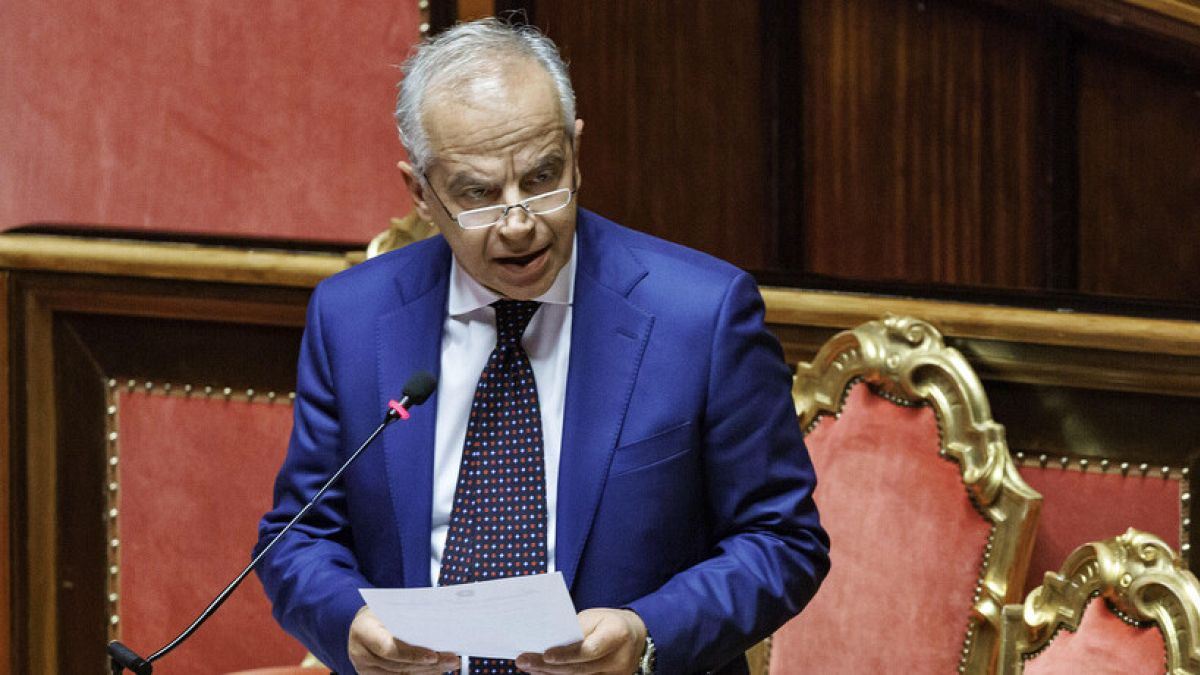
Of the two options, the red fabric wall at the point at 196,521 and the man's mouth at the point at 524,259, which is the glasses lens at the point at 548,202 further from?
the red fabric wall at the point at 196,521

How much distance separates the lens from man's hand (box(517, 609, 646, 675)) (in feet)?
5.26

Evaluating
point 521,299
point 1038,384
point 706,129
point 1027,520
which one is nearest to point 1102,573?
point 1027,520

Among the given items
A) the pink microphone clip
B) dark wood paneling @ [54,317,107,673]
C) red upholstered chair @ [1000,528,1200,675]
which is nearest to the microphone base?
the pink microphone clip

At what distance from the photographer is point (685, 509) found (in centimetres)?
184

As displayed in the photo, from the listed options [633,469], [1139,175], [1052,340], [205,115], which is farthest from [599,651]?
[205,115]

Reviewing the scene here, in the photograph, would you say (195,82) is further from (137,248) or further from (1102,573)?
(1102,573)

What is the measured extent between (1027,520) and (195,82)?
1.60 metres

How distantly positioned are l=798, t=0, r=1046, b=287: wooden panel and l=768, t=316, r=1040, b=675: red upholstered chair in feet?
0.61

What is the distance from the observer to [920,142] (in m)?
2.59

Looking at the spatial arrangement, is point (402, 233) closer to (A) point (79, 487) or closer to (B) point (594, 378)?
(A) point (79, 487)

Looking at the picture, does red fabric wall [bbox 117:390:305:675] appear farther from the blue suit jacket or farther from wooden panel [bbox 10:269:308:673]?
the blue suit jacket

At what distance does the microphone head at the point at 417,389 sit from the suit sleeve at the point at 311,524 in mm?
242

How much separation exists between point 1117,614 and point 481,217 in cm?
82

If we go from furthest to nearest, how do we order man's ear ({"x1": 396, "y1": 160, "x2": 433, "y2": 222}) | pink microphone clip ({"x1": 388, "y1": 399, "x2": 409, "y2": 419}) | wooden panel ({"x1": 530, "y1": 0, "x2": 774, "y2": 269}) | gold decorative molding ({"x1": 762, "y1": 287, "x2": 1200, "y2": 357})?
wooden panel ({"x1": 530, "y1": 0, "x2": 774, "y2": 269})
gold decorative molding ({"x1": 762, "y1": 287, "x2": 1200, "y2": 357})
man's ear ({"x1": 396, "y1": 160, "x2": 433, "y2": 222})
pink microphone clip ({"x1": 388, "y1": 399, "x2": 409, "y2": 419})
